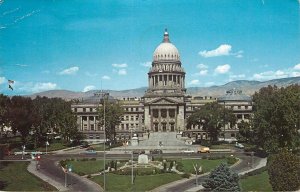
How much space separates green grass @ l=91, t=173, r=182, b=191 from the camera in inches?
1103

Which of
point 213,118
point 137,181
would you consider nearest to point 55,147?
point 213,118

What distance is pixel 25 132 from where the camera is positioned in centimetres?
5256

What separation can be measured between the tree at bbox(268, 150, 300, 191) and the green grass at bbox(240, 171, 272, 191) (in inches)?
32.7

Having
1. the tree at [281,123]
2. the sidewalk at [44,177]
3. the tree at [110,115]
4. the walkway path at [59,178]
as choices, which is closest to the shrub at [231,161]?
the tree at [281,123]

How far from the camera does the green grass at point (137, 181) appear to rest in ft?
91.9

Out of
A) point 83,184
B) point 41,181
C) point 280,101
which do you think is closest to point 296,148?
point 280,101

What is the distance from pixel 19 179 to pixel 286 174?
1583cm

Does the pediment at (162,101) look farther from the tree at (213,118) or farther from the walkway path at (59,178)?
the walkway path at (59,178)

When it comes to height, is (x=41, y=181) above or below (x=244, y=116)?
below

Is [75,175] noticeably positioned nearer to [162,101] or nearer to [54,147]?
[54,147]

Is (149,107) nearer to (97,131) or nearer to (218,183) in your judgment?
(97,131)

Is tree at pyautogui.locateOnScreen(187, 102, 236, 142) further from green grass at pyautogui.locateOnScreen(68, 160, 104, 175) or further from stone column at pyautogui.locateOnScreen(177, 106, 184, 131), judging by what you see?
green grass at pyautogui.locateOnScreen(68, 160, 104, 175)

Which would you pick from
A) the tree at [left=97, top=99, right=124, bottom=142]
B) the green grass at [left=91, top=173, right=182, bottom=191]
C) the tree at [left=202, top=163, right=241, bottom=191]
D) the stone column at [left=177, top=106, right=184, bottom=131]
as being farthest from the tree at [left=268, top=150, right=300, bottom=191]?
the stone column at [left=177, top=106, right=184, bottom=131]

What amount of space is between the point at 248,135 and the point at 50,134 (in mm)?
23699
